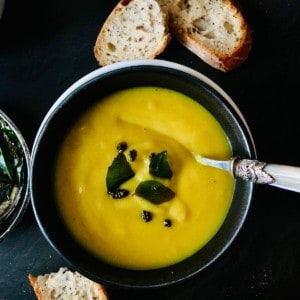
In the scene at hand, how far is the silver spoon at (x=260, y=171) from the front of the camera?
1.66m

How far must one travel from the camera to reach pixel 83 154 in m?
1.92

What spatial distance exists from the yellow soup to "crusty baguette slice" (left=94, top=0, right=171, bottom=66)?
0.99 ft

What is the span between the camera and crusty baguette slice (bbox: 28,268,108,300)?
87.7 inches

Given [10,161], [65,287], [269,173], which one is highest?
[269,173]

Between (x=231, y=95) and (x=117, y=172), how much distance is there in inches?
21.7

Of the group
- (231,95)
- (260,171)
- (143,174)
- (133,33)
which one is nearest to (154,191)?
(143,174)

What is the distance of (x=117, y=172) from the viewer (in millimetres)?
1875

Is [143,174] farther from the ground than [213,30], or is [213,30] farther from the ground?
[213,30]

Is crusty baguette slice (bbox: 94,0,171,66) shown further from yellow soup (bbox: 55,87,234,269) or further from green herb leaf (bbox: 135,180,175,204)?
green herb leaf (bbox: 135,180,175,204)

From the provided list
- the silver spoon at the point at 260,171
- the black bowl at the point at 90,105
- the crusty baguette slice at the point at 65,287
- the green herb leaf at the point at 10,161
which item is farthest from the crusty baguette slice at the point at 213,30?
the crusty baguette slice at the point at 65,287

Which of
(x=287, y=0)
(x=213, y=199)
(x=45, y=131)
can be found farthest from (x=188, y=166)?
(x=287, y=0)

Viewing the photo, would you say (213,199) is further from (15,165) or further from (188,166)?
(15,165)

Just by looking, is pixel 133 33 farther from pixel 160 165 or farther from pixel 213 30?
pixel 160 165

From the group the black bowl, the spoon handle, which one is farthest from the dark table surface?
the spoon handle
